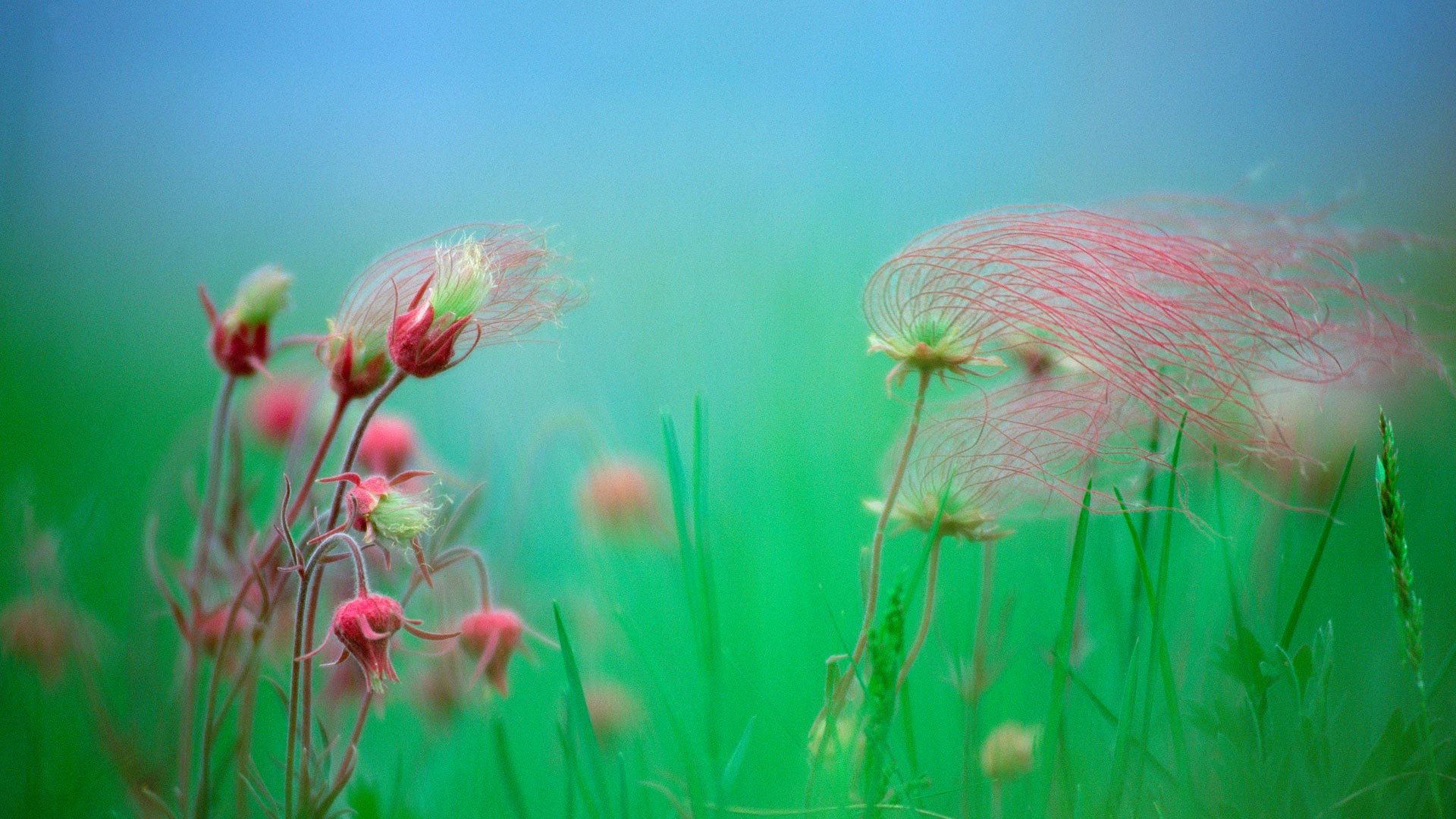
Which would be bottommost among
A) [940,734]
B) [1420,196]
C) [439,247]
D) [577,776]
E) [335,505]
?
[940,734]

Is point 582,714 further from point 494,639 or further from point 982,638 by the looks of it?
point 982,638

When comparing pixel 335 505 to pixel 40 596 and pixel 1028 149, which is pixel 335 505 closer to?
pixel 40 596

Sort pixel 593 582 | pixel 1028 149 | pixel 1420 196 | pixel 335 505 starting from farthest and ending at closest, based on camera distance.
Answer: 1. pixel 1028 149
2. pixel 1420 196
3. pixel 593 582
4. pixel 335 505

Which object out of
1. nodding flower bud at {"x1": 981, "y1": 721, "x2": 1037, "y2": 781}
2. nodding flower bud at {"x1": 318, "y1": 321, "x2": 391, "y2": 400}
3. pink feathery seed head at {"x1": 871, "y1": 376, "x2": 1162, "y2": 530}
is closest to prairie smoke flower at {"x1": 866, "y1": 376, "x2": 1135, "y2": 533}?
pink feathery seed head at {"x1": 871, "y1": 376, "x2": 1162, "y2": 530}

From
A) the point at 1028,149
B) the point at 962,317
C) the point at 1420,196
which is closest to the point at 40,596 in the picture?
the point at 962,317

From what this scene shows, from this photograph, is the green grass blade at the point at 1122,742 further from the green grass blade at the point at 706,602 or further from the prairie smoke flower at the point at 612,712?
the prairie smoke flower at the point at 612,712

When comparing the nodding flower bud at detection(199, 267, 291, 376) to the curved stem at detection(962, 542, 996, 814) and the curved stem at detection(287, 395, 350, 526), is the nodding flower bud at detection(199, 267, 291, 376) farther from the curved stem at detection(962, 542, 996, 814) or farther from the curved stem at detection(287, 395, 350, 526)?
the curved stem at detection(962, 542, 996, 814)
